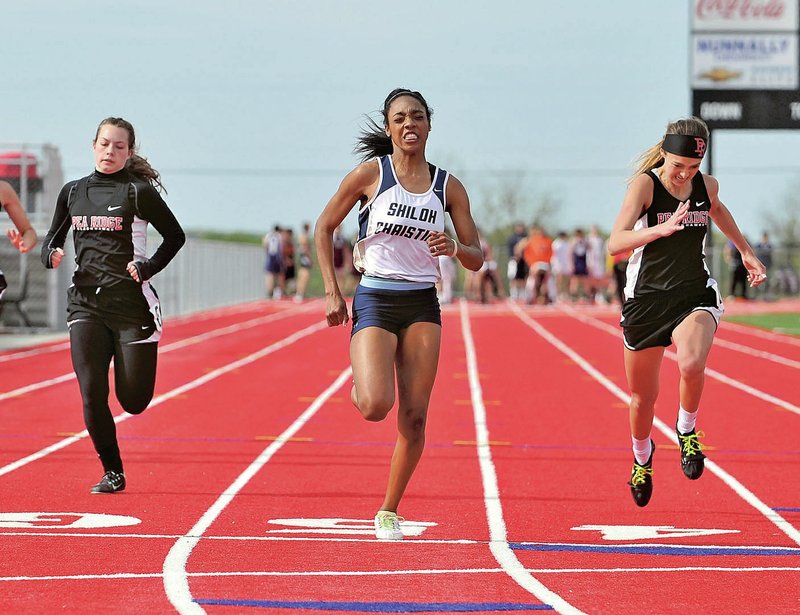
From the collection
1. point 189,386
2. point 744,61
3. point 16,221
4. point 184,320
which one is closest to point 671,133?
point 16,221

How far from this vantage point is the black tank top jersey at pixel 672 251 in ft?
25.3

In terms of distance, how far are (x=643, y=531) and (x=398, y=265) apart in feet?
5.67

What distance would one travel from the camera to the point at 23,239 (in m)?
8.76

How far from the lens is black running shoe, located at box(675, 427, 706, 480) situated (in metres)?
7.86

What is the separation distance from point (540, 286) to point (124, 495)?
27.9 meters

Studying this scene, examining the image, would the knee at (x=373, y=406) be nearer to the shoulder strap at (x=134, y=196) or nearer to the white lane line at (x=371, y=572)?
the white lane line at (x=371, y=572)

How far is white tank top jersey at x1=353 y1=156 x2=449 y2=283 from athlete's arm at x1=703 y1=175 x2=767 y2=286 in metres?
1.52

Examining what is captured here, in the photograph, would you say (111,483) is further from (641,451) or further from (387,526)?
(641,451)

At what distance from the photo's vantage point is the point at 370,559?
6.38 meters

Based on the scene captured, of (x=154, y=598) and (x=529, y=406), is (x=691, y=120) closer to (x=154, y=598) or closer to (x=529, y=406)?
(x=154, y=598)

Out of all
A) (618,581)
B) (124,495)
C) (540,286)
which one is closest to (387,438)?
(124,495)

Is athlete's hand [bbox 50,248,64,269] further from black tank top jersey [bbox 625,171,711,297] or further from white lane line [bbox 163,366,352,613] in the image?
black tank top jersey [bbox 625,171,711,297]

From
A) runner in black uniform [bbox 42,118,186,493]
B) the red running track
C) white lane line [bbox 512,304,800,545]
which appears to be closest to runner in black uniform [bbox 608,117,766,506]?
white lane line [bbox 512,304,800,545]

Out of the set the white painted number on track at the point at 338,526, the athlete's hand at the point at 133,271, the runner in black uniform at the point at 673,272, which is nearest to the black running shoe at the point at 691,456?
the runner in black uniform at the point at 673,272
